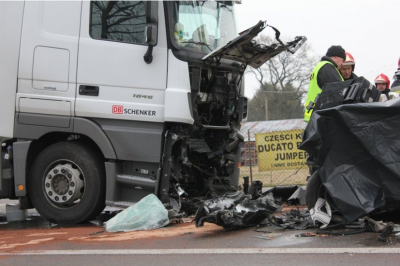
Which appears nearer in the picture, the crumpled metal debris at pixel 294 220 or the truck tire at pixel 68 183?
the crumpled metal debris at pixel 294 220

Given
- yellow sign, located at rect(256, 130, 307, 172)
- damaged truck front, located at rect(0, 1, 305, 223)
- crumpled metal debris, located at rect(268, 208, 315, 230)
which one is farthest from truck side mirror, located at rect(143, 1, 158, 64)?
yellow sign, located at rect(256, 130, 307, 172)

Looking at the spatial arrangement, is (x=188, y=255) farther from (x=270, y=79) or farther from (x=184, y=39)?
(x=270, y=79)

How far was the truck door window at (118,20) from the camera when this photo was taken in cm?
641

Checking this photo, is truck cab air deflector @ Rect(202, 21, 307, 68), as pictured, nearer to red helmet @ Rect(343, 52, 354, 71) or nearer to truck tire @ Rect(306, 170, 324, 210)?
red helmet @ Rect(343, 52, 354, 71)

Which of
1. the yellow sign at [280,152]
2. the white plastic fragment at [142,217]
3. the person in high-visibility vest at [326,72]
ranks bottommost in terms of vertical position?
the white plastic fragment at [142,217]

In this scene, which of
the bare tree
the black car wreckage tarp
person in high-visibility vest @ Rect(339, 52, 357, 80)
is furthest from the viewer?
the bare tree

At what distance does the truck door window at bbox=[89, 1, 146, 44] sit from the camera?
641 centimetres

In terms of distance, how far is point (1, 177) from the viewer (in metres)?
6.73

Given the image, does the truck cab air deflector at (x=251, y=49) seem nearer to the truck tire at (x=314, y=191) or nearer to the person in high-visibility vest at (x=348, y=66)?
the person in high-visibility vest at (x=348, y=66)

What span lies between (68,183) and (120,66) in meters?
1.66

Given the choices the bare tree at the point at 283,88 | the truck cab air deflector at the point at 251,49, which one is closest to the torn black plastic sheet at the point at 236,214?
the truck cab air deflector at the point at 251,49

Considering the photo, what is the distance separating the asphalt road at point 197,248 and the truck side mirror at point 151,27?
2.20 metres

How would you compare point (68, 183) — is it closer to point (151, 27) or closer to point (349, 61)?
point (151, 27)

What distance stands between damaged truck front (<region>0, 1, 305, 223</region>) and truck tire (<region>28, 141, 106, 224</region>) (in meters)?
0.01
